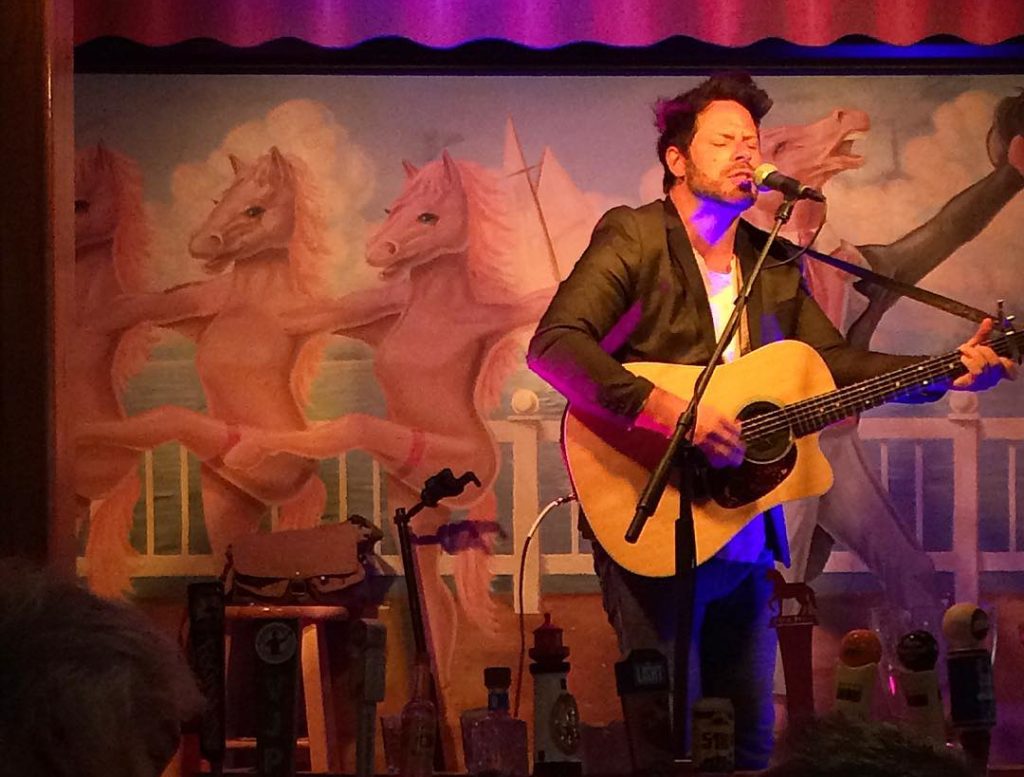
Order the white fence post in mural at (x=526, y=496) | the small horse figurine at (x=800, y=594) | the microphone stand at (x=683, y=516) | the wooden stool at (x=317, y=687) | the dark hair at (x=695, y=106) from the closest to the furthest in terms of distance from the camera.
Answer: the small horse figurine at (x=800, y=594) < the microphone stand at (x=683, y=516) < the wooden stool at (x=317, y=687) < the dark hair at (x=695, y=106) < the white fence post in mural at (x=526, y=496)

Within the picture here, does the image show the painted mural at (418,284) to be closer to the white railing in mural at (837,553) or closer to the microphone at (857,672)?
the white railing in mural at (837,553)

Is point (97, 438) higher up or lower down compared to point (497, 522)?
higher up

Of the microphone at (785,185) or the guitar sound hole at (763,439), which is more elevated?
the microphone at (785,185)

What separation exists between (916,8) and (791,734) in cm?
340

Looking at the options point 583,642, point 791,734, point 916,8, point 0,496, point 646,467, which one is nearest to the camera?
point 791,734

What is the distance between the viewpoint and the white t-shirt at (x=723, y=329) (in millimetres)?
3840

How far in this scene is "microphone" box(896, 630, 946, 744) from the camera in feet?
7.68

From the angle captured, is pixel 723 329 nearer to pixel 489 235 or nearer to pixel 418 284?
pixel 489 235

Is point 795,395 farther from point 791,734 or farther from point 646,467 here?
point 791,734

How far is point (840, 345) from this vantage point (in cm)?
406

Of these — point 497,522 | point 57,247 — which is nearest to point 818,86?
point 497,522

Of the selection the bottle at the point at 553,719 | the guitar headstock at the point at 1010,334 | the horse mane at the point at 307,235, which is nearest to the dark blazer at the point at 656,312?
the guitar headstock at the point at 1010,334

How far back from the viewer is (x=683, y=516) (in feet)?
11.6

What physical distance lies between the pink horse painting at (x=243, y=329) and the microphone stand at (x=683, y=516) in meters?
1.66
